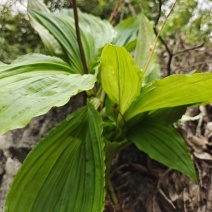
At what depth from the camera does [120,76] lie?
2.53 feet

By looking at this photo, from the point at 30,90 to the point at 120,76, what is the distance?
23 cm

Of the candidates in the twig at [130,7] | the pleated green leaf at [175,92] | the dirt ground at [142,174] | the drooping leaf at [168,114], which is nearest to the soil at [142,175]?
the dirt ground at [142,174]

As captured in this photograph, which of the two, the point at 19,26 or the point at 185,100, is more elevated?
the point at 19,26

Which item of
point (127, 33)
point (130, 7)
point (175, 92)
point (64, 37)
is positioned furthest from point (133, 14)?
point (175, 92)

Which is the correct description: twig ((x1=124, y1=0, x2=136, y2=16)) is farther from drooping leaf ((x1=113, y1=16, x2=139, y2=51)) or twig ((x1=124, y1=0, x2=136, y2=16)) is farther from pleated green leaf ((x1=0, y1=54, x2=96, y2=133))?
pleated green leaf ((x1=0, y1=54, x2=96, y2=133))

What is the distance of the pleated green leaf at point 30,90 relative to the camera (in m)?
0.61

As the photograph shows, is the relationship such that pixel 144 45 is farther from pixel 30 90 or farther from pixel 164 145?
pixel 30 90

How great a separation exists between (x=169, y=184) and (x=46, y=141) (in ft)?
1.63

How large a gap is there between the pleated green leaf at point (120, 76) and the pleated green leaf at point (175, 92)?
0.03 m

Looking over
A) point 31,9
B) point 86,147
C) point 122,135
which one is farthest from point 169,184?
point 31,9

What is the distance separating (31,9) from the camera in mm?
1133

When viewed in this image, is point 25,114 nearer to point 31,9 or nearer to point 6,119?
point 6,119

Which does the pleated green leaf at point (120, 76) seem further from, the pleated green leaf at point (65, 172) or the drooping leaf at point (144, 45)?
the drooping leaf at point (144, 45)

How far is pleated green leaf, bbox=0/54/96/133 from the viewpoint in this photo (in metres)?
0.61
